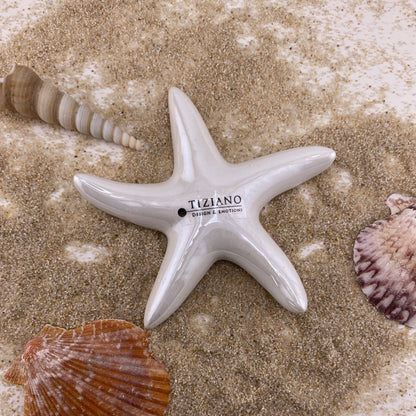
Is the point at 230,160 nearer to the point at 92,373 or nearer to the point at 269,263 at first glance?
the point at 269,263

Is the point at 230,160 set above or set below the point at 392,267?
above

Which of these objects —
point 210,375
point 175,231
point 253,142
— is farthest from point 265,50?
point 210,375

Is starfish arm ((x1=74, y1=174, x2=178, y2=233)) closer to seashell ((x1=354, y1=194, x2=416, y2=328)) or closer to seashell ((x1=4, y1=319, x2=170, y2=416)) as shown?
seashell ((x1=4, y1=319, x2=170, y2=416))

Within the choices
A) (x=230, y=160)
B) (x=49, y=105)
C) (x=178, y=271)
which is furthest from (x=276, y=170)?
(x=49, y=105)

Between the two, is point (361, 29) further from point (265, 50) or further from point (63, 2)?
point (63, 2)

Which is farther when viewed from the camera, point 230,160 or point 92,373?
point 230,160

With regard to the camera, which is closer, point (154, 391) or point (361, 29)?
point (154, 391)

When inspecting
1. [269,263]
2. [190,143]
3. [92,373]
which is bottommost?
[92,373]
